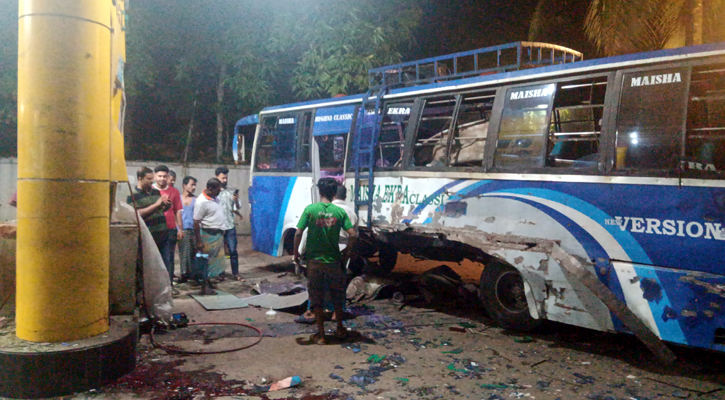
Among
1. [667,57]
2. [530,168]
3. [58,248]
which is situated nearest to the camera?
[58,248]

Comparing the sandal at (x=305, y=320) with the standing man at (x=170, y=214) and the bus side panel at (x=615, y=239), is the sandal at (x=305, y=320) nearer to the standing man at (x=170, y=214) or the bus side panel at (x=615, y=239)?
the bus side panel at (x=615, y=239)

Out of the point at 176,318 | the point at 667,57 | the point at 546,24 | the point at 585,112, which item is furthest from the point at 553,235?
the point at 546,24

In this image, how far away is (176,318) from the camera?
6.75 m

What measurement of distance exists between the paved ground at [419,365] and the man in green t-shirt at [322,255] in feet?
1.31

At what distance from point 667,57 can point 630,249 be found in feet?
5.92

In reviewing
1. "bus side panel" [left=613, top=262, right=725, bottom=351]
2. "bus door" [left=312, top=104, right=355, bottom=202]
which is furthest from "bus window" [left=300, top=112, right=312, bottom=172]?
"bus side panel" [left=613, top=262, right=725, bottom=351]

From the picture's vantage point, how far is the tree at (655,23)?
9.66 metres

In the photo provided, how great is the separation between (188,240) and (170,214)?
96cm

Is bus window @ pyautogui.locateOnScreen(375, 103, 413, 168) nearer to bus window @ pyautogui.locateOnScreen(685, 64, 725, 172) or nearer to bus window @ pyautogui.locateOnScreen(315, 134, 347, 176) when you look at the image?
bus window @ pyautogui.locateOnScreen(315, 134, 347, 176)

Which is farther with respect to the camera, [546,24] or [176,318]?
[546,24]

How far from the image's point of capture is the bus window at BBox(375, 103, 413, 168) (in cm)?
792

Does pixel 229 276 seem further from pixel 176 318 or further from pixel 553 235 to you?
pixel 553 235

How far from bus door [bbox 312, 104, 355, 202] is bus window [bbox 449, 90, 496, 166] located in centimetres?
227

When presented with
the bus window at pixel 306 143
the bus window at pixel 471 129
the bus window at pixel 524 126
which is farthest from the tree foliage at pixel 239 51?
the bus window at pixel 524 126
